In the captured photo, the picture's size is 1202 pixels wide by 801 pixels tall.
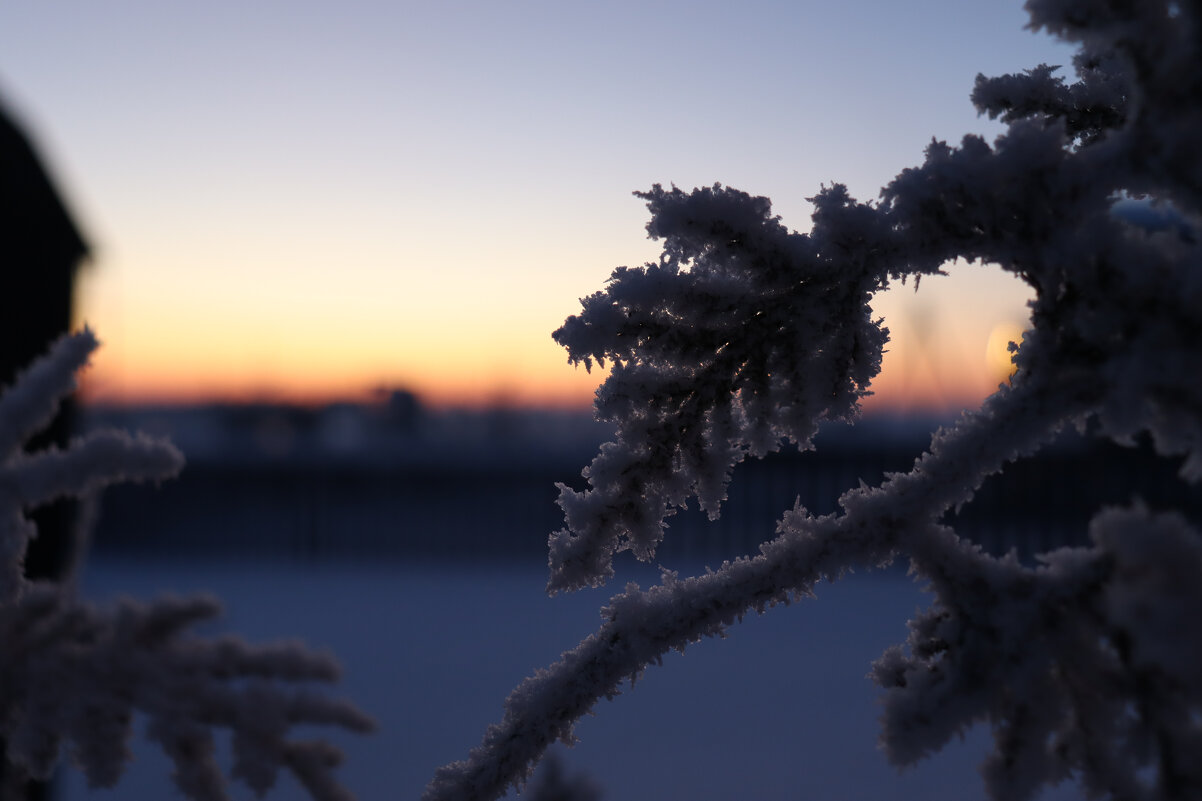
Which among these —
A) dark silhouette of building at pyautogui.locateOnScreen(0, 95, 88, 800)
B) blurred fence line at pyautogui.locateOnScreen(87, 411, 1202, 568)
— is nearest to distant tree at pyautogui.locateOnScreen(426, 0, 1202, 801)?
dark silhouette of building at pyautogui.locateOnScreen(0, 95, 88, 800)

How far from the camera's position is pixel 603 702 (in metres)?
5.60

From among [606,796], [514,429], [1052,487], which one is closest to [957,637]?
[606,796]

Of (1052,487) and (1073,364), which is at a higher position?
(1052,487)

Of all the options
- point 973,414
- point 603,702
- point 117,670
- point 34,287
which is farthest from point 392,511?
point 973,414

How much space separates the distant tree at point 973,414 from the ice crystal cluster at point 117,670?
1.74 feet

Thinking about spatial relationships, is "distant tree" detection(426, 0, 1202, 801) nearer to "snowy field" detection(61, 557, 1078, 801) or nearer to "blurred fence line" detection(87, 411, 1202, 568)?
"snowy field" detection(61, 557, 1078, 801)

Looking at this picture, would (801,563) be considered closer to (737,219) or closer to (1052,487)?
(737,219)

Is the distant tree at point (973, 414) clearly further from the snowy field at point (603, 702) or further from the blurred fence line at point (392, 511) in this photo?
the blurred fence line at point (392, 511)

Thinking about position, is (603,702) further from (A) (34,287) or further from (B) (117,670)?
(B) (117,670)

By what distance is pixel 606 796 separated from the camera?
13.6 feet

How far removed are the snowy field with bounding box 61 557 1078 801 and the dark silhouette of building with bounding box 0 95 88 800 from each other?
1217mm

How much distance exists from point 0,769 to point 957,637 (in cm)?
247

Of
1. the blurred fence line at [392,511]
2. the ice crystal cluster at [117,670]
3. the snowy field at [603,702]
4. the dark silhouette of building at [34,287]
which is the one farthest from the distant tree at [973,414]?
the blurred fence line at [392,511]

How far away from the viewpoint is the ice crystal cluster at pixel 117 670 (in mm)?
1152
